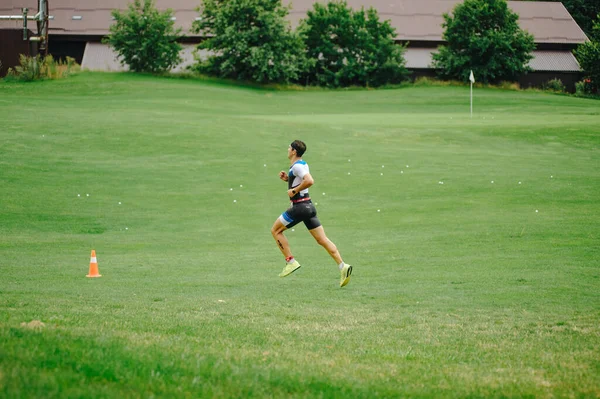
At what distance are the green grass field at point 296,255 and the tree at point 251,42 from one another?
1828cm

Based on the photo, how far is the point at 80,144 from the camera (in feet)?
93.7

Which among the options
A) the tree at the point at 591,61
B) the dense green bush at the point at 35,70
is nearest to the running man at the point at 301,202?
the dense green bush at the point at 35,70

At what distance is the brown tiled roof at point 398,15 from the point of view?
7288 cm

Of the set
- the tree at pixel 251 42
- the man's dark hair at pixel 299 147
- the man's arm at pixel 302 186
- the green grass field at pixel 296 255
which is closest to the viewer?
the green grass field at pixel 296 255

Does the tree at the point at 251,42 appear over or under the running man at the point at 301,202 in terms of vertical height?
over

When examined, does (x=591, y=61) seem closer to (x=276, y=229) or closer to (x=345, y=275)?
(x=276, y=229)

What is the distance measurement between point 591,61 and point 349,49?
20767 millimetres

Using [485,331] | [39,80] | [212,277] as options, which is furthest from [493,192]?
[39,80]

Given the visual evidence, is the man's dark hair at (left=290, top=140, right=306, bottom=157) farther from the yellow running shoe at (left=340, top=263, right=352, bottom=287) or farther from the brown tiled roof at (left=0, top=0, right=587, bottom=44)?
the brown tiled roof at (left=0, top=0, right=587, bottom=44)

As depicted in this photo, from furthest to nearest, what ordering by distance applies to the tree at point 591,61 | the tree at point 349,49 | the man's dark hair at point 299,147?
the tree at point 349,49, the tree at point 591,61, the man's dark hair at point 299,147

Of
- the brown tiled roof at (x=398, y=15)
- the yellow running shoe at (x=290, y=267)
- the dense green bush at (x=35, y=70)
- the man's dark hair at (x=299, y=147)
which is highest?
the brown tiled roof at (x=398, y=15)

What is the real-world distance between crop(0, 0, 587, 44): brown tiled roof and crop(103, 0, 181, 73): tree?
12.3 meters

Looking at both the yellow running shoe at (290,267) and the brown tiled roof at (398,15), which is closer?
the yellow running shoe at (290,267)

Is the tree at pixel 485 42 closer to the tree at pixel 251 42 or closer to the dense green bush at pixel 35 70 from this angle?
the tree at pixel 251 42
